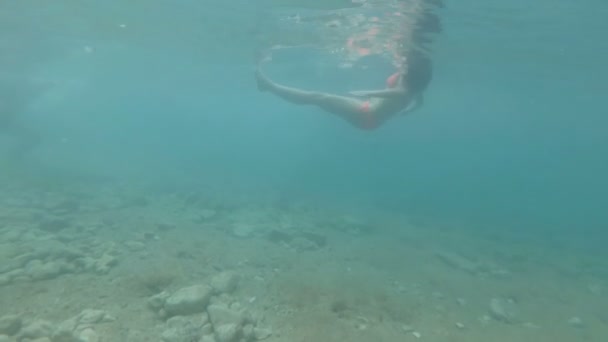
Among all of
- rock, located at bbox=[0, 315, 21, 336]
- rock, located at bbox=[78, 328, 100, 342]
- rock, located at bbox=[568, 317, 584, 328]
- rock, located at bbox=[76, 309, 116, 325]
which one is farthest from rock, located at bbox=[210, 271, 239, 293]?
rock, located at bbox=[568, 317, 584, 328]

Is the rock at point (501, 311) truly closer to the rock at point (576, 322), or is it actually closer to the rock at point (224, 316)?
the rock at point (576, 322)

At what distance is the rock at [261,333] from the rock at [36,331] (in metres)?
3.13

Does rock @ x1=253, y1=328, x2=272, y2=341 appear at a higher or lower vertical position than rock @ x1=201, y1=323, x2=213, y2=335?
lower

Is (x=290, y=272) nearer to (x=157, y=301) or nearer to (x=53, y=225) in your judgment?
(x=157, y=301)

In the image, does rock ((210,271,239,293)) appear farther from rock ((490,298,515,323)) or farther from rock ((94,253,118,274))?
rock ((490,298,515,323))

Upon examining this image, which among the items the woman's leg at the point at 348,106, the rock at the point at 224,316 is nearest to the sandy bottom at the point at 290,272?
the rock at the point at 224,316

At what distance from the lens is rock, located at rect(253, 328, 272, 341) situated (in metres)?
6.93

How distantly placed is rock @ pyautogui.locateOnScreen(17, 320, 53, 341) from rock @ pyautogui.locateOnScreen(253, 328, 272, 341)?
3.13 m

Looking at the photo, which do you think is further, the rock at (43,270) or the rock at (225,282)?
the rock at (225,282)

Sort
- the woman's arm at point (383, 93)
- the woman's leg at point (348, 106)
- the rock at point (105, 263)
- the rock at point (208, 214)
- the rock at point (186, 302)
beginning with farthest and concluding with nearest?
the rock at point (208, 214), the woman's leg at point (348, 106), the woman's arm at point (383, 93), the rock at point (105, 263), the rock at point (186, 302)

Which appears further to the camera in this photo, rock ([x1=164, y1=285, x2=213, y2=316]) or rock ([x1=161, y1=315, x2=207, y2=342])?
rock ([x1=164, y1=285, x2=213, y2=316])

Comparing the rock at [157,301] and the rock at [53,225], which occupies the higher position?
the rock at [157,301]

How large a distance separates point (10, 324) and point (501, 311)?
32.9 feet

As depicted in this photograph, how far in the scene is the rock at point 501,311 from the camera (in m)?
9.72
